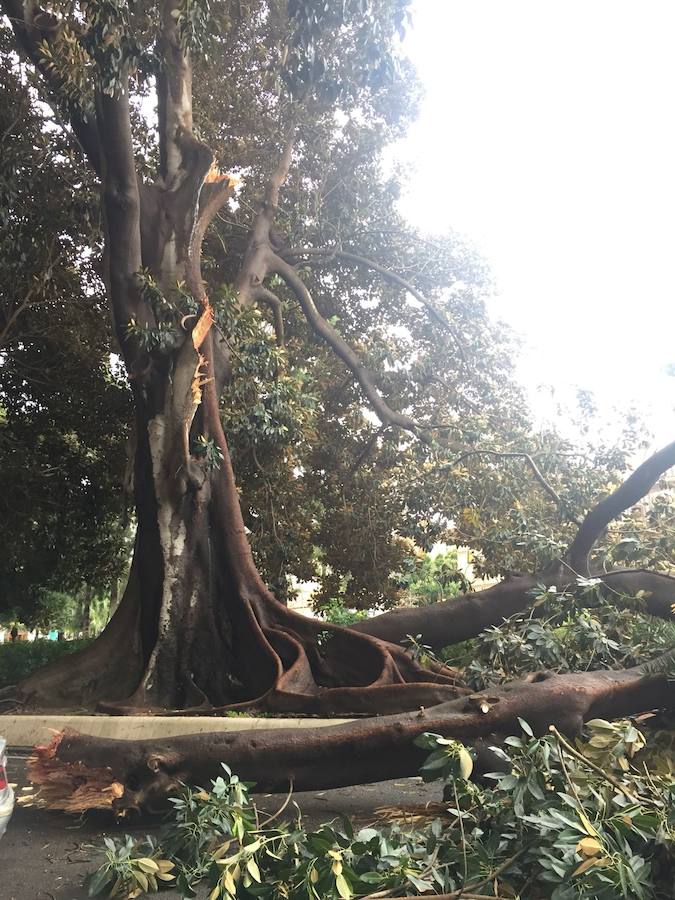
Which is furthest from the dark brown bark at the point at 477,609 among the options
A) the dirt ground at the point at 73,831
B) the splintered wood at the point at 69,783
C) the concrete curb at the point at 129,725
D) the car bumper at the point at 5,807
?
the car bumper at the point at 5,807

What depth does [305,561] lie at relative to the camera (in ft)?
43.3

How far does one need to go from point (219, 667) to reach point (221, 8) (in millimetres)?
9636

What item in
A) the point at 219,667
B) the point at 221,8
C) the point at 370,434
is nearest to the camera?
the point at 219,667

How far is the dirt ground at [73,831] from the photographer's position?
3.23 metres

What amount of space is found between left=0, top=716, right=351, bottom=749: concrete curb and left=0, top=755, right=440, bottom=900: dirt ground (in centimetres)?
93

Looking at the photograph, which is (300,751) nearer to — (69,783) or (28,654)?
(69,783)

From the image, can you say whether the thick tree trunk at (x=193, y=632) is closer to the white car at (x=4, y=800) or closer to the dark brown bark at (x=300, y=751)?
the dark brown bark at (x=300, y=751)

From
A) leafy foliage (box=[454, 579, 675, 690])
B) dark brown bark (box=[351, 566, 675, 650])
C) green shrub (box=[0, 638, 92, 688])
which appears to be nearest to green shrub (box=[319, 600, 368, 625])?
green shrub (box=[0, 638, 92, 688])

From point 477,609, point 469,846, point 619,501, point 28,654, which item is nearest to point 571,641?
point 619,501

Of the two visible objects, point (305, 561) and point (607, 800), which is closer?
point (607, 800)

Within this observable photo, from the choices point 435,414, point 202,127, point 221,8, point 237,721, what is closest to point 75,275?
point 202,127

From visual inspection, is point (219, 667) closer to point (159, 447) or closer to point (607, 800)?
point (159, 447)

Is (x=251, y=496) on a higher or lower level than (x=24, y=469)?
lower

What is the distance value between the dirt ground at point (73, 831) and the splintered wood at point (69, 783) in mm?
202
